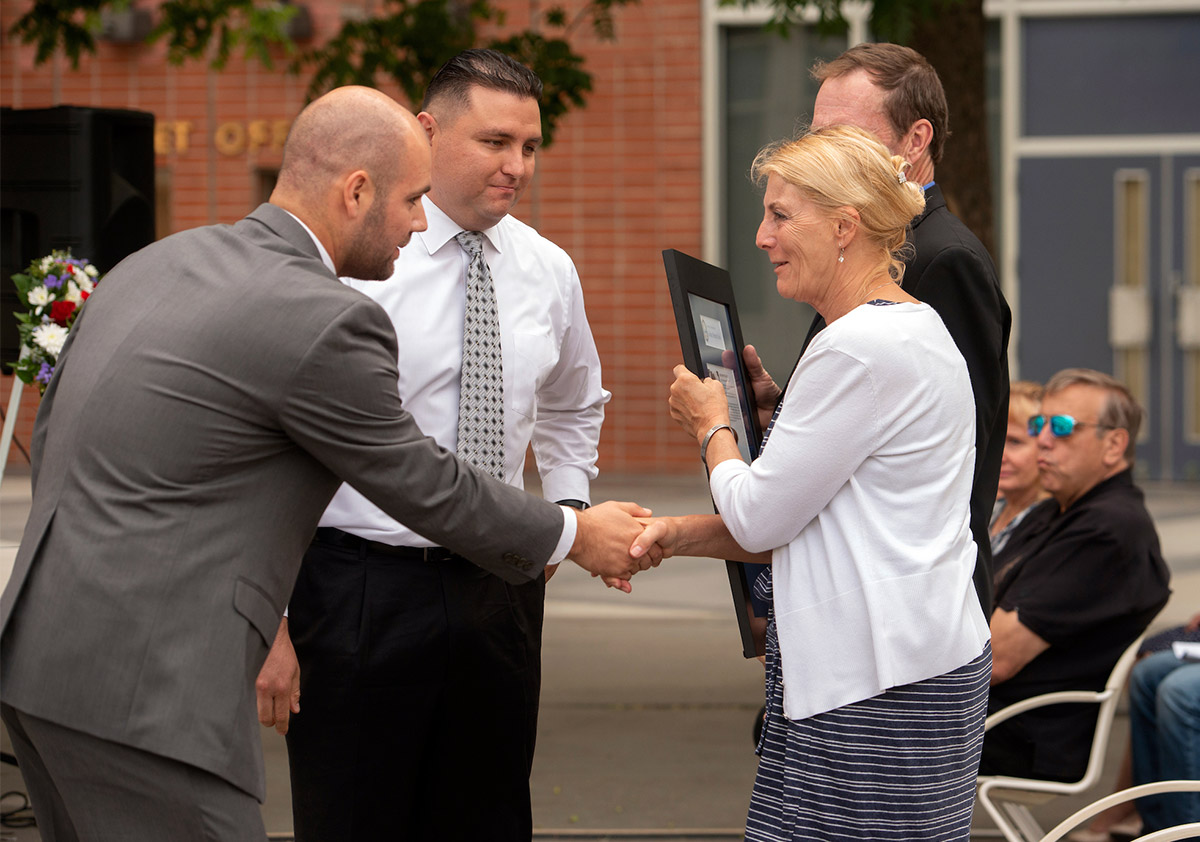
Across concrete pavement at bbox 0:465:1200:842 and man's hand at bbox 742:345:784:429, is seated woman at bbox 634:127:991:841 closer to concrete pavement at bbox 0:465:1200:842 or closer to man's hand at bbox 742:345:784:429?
man's hand at bbox 742:345:784:429

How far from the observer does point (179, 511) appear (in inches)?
75.3

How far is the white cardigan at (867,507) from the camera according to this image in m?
2.21

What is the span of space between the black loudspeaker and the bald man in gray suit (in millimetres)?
2879

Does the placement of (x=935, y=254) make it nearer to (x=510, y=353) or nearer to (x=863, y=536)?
(x=863, y=536)

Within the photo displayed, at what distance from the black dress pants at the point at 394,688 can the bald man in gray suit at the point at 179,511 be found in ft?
2.32

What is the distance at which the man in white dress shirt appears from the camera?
2.80m

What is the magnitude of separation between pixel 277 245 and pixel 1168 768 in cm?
303

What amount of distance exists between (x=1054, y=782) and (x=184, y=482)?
8.91 ft

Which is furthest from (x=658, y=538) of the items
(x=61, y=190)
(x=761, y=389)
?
(x=61, y=190)

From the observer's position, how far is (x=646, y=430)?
1181 centimetres

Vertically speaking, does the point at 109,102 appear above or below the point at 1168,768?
above

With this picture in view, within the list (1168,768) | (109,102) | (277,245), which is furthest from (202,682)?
(109,102)

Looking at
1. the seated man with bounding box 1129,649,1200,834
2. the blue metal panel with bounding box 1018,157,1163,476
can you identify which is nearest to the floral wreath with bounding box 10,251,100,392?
the seated man with bounding box 1129,649,1200,834

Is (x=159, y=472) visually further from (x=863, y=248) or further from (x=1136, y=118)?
(x=1136, y=118)
